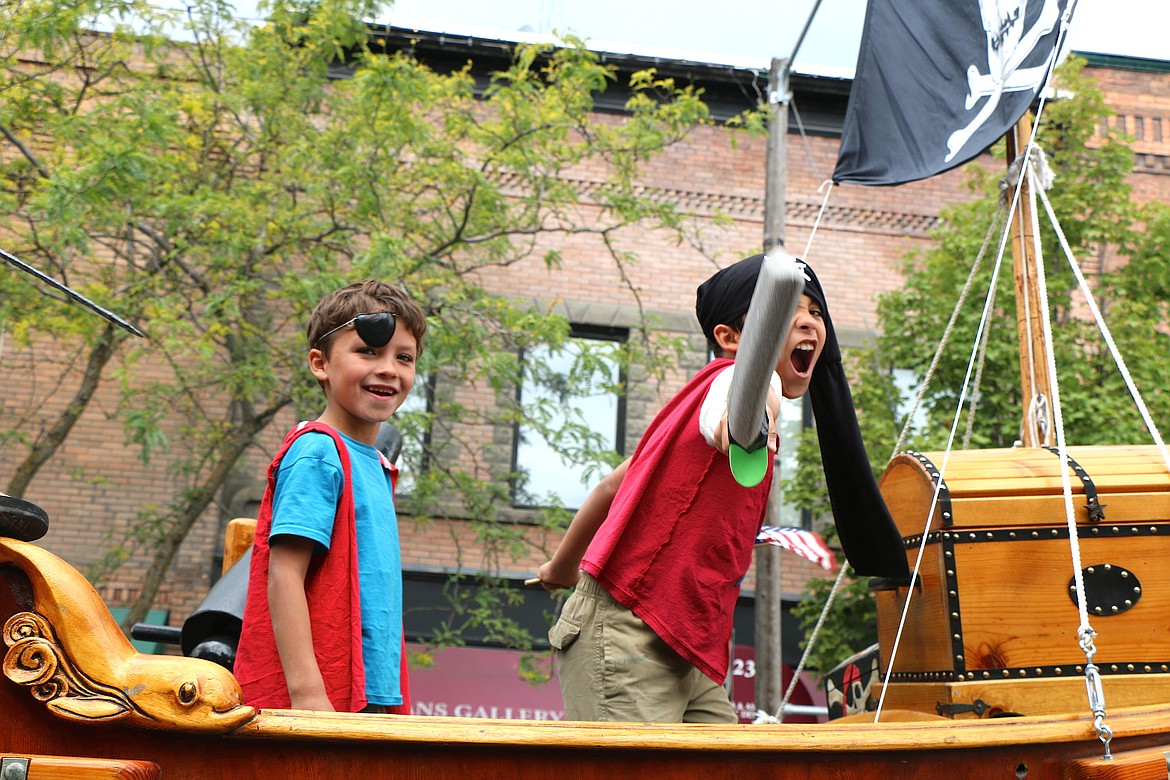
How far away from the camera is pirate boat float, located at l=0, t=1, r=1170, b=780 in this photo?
5.31 ft

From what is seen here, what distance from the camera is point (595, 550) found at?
7.77 ft

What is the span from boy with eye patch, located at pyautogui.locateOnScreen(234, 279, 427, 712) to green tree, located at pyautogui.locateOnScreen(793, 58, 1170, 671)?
24.8 ft

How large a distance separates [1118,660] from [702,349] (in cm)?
965

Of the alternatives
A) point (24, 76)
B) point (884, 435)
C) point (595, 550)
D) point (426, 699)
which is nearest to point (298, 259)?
point (24, 76)

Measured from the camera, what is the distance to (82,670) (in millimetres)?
1619

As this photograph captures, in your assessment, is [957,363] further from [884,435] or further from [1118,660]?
[1118,660]

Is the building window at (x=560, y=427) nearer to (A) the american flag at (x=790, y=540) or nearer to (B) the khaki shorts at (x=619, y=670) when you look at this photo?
(A) the american flag at (x=790, y=540)

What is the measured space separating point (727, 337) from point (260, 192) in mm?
6876

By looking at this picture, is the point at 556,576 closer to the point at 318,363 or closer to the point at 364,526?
the point at 364,526

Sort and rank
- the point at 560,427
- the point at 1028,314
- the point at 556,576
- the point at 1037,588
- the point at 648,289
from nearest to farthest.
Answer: the point at 1037,588 → the point at 556,576 → the point at 1028,314 → the point at 560,427 → the point at 648,289

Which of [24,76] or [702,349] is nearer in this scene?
[24,76]

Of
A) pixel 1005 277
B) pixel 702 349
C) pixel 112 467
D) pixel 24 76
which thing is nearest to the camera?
pixel 24 76

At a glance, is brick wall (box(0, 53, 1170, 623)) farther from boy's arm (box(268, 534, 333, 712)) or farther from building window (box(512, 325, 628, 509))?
boy's arm (box(268, 534, 333, 712))

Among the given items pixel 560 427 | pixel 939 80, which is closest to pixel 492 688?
pixel 560 427
